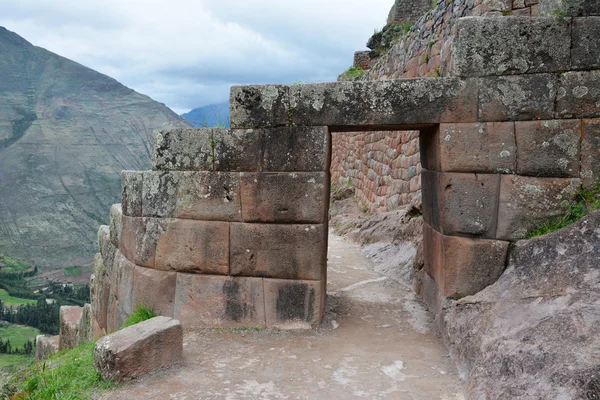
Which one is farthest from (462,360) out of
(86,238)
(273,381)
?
(86,238)

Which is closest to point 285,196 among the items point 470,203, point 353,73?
point 470,203

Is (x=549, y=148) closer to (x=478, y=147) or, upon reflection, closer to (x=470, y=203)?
(x=478, y=147)

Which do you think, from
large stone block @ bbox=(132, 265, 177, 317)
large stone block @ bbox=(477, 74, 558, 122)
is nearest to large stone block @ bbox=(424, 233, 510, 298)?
large stone block @ bbox=(477, 74, 558, 122)

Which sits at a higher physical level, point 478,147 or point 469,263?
point 478,147

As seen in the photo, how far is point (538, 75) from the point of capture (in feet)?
15.7

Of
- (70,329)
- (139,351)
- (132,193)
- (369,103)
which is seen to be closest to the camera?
(139,351)

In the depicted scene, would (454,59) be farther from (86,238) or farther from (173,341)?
(86,238)

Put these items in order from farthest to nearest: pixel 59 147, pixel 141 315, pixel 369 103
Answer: pixel 59 147, pixel 141 315, pixel 369 103

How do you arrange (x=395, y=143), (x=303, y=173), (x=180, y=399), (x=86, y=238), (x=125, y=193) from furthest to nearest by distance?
(x=86, y=238), (x=395, y=143), (x=125, y=193), (x=303, y=173), (x=180, y=399)

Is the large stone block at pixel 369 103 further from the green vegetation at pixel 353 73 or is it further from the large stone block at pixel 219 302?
the green vegetation at pixel 353 73

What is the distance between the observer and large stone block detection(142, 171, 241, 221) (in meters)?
5.32

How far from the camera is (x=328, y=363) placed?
442cm

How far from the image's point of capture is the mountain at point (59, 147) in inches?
3450

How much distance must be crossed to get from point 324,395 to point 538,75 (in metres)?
3.59
